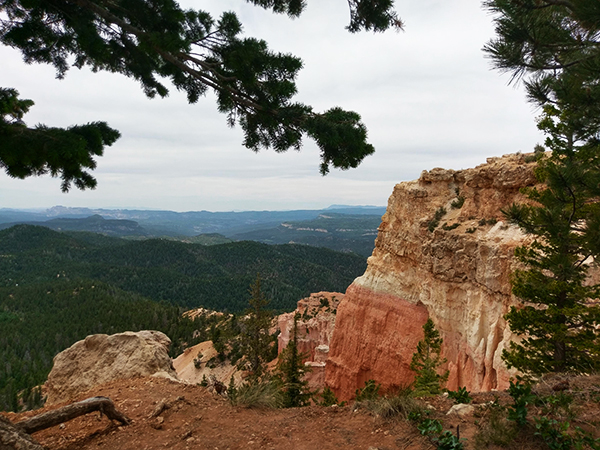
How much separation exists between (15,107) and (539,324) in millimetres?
13710

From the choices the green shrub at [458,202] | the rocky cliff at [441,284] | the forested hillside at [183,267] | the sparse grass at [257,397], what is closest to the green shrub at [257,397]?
the sparse grass at [257,397]

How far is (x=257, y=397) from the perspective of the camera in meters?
6.41

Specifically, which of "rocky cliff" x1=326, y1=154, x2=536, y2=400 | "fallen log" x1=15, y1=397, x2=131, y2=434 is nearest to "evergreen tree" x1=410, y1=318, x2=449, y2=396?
"rocky cliff" x1=326, y1=154, x2=536, y2=400

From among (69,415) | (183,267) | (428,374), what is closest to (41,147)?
(69,415)

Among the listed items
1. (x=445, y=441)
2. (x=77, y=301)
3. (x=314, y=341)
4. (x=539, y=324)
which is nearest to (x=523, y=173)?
(x=539, y=324)

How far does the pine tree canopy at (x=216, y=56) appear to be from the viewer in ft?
14.9

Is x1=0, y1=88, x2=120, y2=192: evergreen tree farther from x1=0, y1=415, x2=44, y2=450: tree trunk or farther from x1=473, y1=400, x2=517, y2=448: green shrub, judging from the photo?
x1=473, y1=400, x2=517, y2=448: green shrub

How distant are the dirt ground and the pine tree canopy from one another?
375cm

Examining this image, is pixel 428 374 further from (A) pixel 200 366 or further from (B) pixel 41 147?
(A) pixel 200 366

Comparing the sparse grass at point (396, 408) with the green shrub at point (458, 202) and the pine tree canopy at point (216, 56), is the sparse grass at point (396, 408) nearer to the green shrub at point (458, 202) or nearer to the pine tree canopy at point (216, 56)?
the pine tree canopy at point (216, 56)

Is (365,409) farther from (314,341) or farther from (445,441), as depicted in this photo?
(314,341)

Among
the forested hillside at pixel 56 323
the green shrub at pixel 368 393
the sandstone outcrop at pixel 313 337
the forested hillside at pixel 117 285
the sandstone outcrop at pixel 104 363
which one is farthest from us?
the forested hillside at pixel 117 285

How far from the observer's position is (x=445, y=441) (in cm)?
425

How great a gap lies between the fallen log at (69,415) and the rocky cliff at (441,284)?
517 inches
